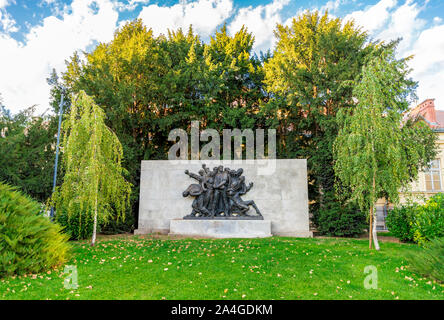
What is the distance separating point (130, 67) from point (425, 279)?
1541 cm

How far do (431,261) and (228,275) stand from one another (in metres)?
4.37

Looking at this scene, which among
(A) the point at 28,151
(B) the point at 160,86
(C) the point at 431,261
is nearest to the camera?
(C) the point at 431,261

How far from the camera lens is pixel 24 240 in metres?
6.09

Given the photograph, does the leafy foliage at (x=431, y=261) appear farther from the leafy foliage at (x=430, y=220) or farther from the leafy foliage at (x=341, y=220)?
the leafy foliage at (x=341, y=220)

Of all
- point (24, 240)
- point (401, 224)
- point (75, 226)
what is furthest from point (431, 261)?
point (75, 226)

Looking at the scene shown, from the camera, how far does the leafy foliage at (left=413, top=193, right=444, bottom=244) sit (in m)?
9.22

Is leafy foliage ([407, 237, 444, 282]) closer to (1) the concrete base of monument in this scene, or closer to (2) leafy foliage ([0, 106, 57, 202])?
(1) the concrete base of monument

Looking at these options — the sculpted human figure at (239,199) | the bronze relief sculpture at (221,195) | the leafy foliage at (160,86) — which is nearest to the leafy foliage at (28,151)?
the leafy foliage at (160,86)

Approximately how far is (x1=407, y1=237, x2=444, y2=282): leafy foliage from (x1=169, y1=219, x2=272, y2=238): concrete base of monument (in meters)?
5.61

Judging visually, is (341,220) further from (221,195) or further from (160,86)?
(160,86)

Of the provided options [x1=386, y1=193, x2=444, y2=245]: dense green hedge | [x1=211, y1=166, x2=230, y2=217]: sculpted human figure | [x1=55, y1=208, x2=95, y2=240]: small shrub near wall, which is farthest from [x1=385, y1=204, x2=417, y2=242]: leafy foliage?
[x1=55, y1=208, x2=95, y2=240]: small shrub near wall

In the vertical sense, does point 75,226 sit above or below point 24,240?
below

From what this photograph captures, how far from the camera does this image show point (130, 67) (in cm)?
1541
